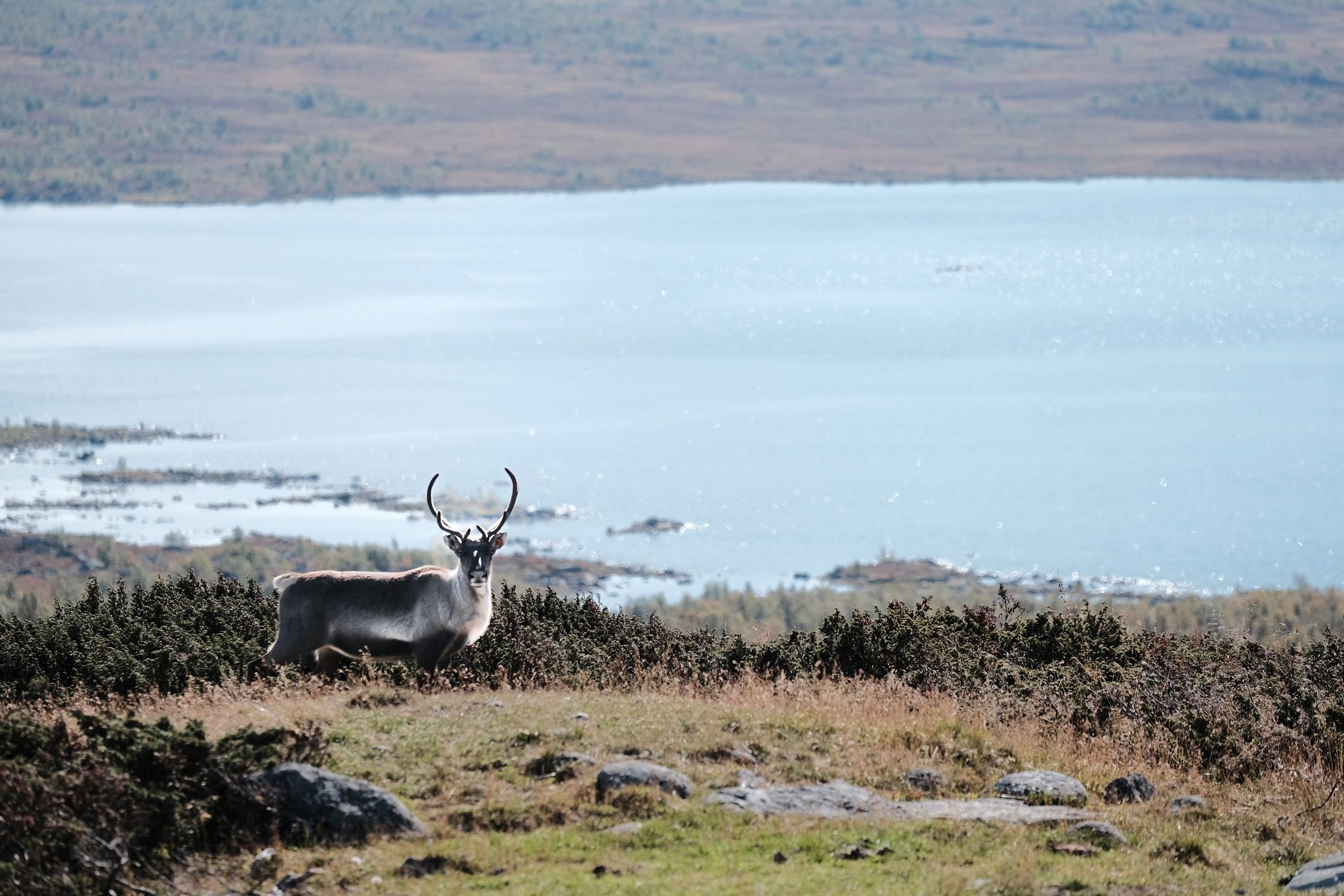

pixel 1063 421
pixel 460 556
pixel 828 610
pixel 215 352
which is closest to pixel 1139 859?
→ pixel 460 556

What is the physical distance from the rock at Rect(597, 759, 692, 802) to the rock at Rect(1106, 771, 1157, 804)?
3269 millimetres

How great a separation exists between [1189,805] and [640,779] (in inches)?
162

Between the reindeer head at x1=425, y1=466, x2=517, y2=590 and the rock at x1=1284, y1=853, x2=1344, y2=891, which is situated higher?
the reindeer head at x1=425, y1=466, x2=517, y2=590

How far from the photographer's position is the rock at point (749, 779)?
11.4 m

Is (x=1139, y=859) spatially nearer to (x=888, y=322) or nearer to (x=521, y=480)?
(x=521, y=480)

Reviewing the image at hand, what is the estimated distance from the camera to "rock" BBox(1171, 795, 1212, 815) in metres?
11.6

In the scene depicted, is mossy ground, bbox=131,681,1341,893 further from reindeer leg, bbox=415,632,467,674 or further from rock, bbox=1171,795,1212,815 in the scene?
reindeer leg, bbox=415,632,467,674

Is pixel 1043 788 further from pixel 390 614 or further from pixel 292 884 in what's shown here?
pixel 390 614

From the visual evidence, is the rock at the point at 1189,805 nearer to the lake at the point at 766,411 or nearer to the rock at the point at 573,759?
the rock at the point at 573,759

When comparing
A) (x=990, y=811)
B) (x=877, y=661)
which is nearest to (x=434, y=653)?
(x=877, y=661)

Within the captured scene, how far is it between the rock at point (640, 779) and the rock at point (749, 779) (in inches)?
16.4

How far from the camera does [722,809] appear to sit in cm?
1080

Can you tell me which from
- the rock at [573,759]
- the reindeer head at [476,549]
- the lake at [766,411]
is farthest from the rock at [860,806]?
the lake at [766,411]

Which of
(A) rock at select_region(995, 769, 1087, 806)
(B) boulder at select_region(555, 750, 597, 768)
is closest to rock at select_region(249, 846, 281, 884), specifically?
(B) boulder at select_region(555, 750, 597, 768)
